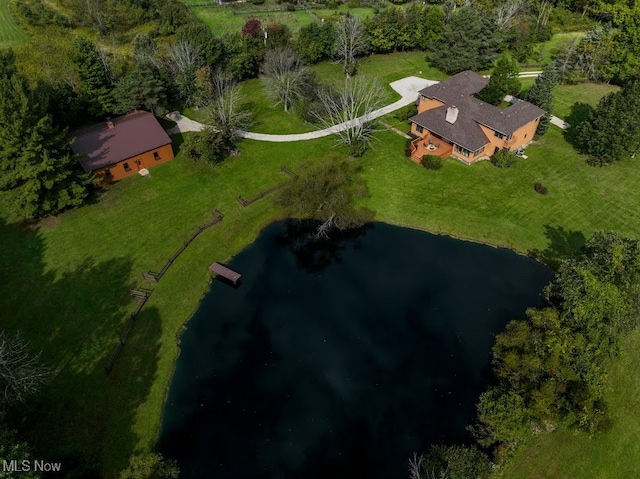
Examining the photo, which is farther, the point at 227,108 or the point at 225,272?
the point at 227,108

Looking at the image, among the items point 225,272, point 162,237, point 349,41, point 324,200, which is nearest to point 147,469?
point 225,272

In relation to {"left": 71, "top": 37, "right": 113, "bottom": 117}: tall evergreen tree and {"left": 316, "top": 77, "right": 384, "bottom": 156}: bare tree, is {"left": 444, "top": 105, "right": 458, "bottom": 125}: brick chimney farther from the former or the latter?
{"left": 71, "top": 37, "right": 113, "bottom": 117}: tall evergreen tree

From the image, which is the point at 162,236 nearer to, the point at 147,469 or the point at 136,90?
the point at 136,90

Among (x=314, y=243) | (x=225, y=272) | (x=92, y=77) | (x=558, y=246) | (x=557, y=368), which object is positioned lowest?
(x=314, y=243)

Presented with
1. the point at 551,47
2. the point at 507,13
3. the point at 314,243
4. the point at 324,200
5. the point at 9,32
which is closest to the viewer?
the point at 314,243

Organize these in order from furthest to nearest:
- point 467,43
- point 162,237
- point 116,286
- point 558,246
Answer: point 467,43 < point 558,246 < point 162,237 < point 116,286

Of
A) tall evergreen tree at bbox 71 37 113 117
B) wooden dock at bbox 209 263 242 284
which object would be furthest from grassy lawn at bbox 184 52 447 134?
wooden dock at bbox 209 263 242 284

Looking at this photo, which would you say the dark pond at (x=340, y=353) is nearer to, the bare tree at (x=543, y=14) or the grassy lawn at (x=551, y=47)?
A: the grassy lawn at (x=551, y=47)
